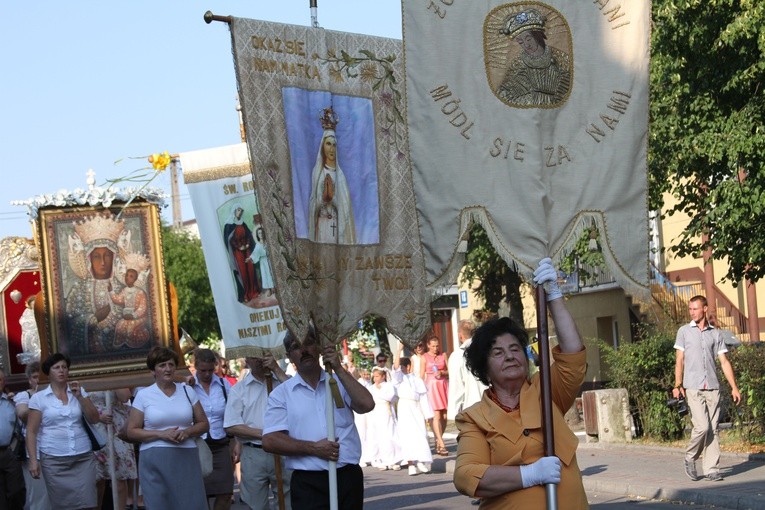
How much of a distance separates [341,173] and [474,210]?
64.9 inches

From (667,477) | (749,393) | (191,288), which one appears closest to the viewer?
(667,477)

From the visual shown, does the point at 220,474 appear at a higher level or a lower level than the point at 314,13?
lower

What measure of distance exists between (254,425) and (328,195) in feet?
13.4

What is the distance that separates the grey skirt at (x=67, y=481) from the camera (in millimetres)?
12742

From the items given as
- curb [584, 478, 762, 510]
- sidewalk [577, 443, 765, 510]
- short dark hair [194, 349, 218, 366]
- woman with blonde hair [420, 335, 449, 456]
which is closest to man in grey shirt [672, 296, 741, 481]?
sidewalk [577, 443, 765, 510]

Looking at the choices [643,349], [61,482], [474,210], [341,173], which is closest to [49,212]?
[61,482]

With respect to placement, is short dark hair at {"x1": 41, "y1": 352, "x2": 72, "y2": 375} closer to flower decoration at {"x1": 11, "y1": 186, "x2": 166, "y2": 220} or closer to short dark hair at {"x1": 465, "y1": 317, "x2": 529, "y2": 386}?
flower decoration at {"x1": 11, "y1": 186, "x2": 166, "y2": 220}

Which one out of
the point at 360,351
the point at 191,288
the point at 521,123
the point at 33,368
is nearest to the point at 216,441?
the point at 33,368

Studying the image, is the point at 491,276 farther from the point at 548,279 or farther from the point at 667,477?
the point at 548,279

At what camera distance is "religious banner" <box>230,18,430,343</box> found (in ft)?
26.0

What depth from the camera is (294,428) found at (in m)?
8.39

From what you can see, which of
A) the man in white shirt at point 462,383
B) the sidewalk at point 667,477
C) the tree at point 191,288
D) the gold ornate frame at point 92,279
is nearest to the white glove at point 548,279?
the sidewalk at point 667,477

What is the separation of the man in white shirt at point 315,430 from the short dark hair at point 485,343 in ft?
6.95

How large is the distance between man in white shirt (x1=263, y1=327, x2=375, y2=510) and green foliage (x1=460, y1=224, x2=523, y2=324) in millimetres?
24205
